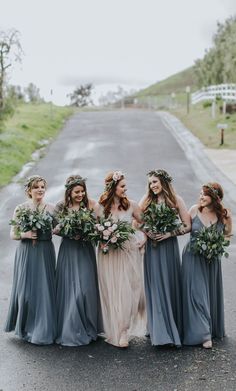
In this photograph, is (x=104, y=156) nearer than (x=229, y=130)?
Yes

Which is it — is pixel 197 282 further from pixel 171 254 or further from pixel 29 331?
pixel 29 331

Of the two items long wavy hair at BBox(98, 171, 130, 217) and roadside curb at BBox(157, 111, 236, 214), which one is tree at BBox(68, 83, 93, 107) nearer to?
roadside curb at BBox(157, 111, 236, 214)

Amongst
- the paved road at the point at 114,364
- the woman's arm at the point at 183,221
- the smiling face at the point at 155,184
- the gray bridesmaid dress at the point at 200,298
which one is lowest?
the paved road at the point at 114,364

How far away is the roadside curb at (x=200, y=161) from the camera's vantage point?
17.2 m

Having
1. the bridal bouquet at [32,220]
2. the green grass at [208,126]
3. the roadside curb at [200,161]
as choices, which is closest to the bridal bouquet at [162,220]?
the bridal bouquet at [32,220]

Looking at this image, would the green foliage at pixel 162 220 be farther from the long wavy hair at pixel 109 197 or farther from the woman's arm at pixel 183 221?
the long wavy hair at pixel 109 197

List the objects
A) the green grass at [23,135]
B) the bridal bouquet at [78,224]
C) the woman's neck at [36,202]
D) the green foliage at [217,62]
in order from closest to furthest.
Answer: the bridal bouquet at [78,224] → the woman's neck at [36,202] → the green grass at [23,135] → the green foliage at [217,62]

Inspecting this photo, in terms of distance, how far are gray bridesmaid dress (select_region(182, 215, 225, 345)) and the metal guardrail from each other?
1198 inches

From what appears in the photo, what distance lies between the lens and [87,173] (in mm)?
19625

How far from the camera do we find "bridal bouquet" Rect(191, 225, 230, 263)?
6.95 m

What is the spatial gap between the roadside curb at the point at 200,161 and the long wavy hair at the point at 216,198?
7.80 m

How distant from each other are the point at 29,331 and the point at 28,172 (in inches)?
526

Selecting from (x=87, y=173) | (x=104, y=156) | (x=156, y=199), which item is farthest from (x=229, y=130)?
(x=156, y=199)

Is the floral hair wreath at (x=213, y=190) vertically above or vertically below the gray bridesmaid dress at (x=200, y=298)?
above
